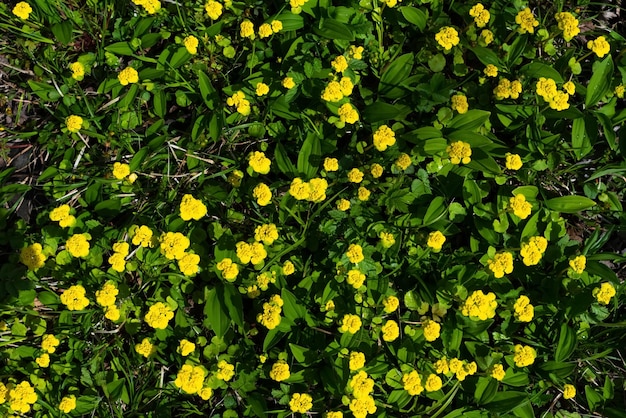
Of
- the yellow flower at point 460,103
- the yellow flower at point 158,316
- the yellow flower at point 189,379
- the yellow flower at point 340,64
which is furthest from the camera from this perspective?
the yellow flower at point 460,103

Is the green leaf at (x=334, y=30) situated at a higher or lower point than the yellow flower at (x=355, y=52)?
higher

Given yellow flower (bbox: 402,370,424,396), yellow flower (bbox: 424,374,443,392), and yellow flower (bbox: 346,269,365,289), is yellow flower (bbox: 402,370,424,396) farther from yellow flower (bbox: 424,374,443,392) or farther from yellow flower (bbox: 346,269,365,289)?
yellow flower (bbox: 346,269,365,289)

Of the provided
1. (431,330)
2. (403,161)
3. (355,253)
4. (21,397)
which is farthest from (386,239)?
(21,397)

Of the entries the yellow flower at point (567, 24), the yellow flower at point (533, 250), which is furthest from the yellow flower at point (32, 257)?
the yellow flower at point (567, 24)

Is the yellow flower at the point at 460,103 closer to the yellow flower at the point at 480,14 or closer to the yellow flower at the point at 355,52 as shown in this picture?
the yellow flower at the point at 480,14

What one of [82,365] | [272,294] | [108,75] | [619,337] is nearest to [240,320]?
[272,294]

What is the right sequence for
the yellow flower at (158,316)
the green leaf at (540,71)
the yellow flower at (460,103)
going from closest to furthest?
the yellow flower at (158,316) → the yellow flower at (460,103) → the green leaf at (540,71)

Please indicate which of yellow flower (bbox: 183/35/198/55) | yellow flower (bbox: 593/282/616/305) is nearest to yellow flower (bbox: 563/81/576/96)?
yellow flower (bbox: 593/282/616/305)
